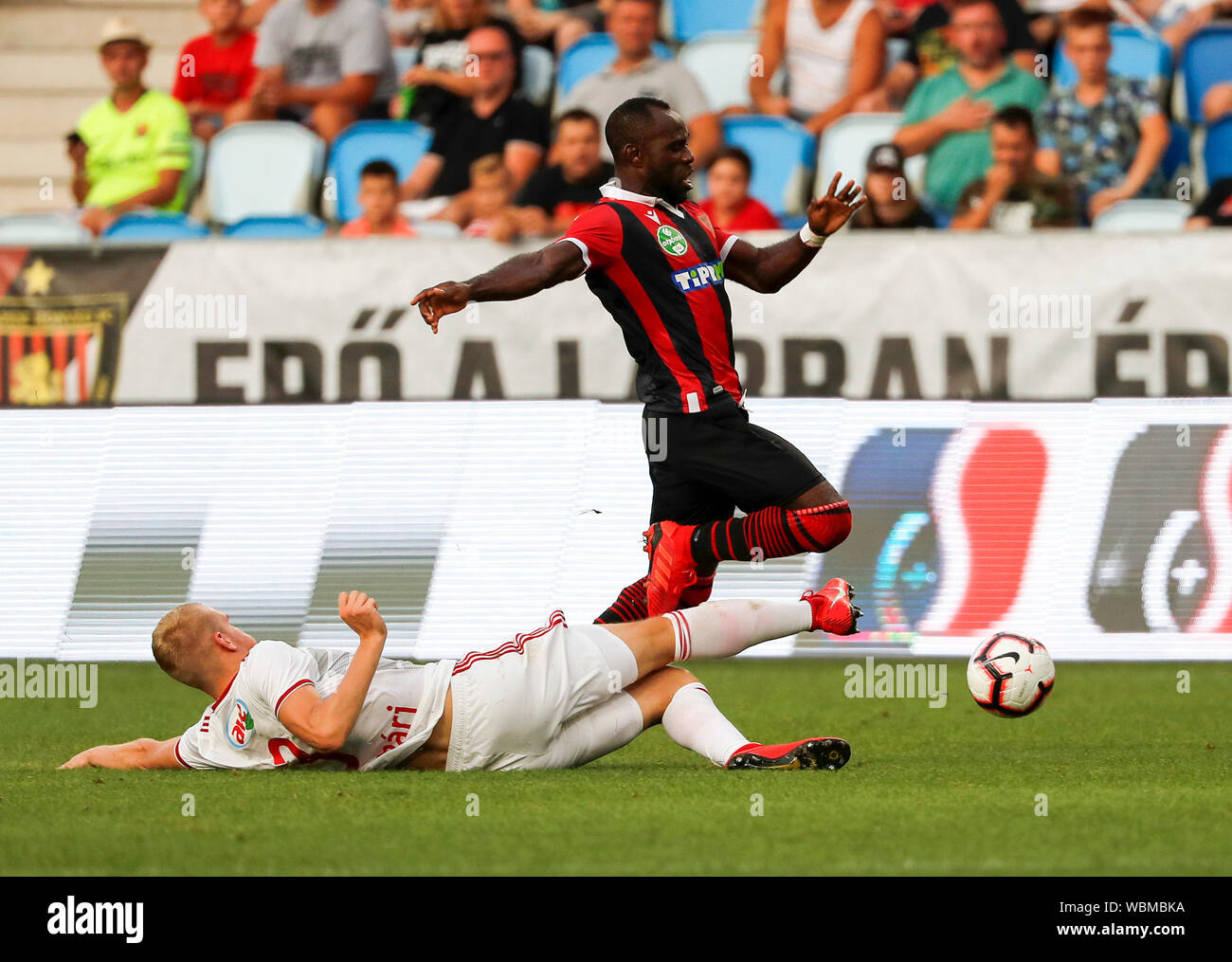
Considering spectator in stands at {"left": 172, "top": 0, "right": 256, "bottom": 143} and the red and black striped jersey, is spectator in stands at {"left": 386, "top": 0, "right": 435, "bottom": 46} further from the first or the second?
the red and black striped jersey

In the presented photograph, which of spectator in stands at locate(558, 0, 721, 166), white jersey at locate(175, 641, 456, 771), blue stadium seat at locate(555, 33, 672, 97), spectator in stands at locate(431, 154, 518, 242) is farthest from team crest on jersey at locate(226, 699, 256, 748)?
blue stadium seat at locate(555, 33, 672, 97)

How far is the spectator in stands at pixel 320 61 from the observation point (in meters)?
14.0

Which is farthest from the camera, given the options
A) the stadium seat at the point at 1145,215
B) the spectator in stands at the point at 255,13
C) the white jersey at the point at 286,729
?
the spectator in stands at the point at 255,13

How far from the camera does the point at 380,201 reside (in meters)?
12.5

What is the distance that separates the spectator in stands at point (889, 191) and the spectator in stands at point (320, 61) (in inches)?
163

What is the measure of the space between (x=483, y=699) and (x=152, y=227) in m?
7.66

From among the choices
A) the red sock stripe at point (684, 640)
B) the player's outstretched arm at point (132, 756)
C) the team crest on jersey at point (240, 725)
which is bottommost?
the player's outstretched arm at point (132, 756)

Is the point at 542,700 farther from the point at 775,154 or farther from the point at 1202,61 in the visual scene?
the point at 1202,61

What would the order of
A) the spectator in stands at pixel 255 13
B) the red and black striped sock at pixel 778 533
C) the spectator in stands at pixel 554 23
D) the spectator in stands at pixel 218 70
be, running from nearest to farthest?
the red and black striped sock at pixel 778 533 → the spectator in stands at pixel 554 23 → the spectator in stands at pixel 218 70 → the spectator in stands at pixel 255 13

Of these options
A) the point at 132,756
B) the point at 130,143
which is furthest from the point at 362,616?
the point at 130,143

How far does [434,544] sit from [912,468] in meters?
2.79

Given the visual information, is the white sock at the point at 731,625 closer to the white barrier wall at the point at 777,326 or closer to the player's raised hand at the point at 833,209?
the player's raised hand at the point at 833,209

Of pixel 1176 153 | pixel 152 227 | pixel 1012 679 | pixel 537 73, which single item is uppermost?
pixel 537 73

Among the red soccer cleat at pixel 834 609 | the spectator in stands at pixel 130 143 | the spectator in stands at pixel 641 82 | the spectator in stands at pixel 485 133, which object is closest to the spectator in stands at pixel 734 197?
the spectator in stands at pixel 641 82
